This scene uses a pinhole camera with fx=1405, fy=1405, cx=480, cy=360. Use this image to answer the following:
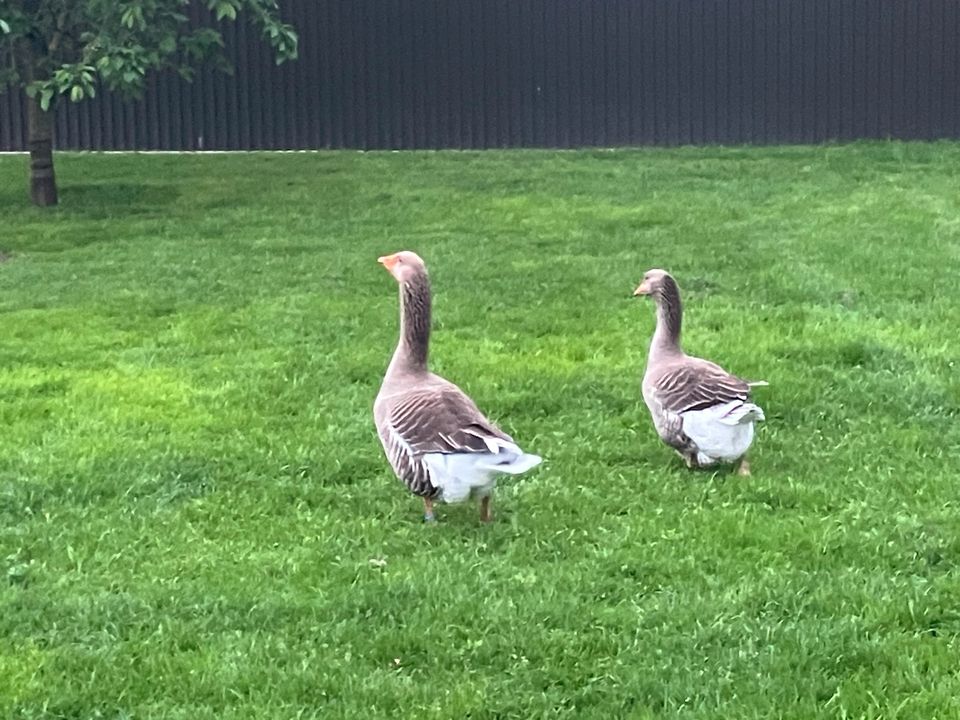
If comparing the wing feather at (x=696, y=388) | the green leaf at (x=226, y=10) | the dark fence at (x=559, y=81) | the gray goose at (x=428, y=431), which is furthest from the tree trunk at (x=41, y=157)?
the wing feather at (x=696, y=388)

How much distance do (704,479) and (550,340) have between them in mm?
2531

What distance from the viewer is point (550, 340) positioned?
8.12 meters

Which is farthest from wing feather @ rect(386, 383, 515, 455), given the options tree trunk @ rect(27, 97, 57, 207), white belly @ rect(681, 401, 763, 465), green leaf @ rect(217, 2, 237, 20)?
tree trunk @ rect(27, 97, 57, 207)

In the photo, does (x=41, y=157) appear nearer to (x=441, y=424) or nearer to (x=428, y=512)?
(x=428, y=512)

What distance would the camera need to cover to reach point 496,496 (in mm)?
5602

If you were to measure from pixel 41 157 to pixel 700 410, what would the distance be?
9590mm

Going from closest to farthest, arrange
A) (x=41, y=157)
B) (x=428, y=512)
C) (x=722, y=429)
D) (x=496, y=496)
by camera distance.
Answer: (x=428, y=512) < (x=722, y=429) < (x=496, y=496) < (x=41, y=157)

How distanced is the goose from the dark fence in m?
11.5

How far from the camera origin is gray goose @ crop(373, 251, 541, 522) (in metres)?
4.89

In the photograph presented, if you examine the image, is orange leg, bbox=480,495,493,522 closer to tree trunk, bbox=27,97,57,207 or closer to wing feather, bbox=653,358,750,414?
wing feather, bbox=653,358,750,414

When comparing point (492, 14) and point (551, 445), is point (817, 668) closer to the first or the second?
point (551, 445)

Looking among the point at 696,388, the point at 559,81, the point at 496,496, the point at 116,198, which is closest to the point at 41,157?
the point at 116,198

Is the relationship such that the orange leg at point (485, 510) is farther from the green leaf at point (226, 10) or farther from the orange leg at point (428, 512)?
the green leaf at point (226, 10)

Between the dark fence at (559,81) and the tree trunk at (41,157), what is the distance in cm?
370
